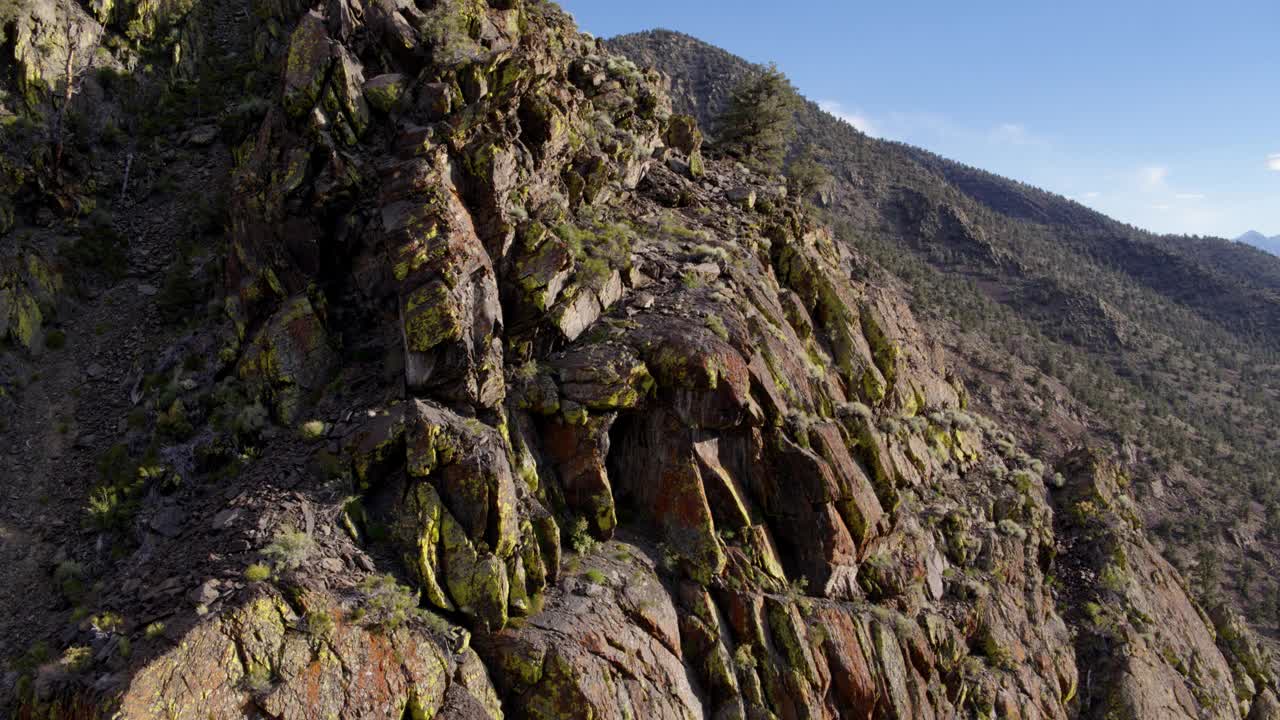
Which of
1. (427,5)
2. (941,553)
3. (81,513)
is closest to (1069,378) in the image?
(941,553)

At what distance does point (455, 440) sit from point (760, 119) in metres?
33.6

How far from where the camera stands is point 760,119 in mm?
40500

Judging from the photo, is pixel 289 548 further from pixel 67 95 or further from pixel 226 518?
pixel 67 95

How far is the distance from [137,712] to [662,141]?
29.1 meters

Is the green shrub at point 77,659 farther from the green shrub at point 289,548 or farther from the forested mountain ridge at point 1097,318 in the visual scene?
the forested mountain ridge at point 1097,318

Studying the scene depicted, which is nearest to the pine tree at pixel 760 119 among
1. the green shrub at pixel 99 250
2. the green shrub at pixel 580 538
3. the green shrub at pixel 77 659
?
the green shrub at pixel 580 538

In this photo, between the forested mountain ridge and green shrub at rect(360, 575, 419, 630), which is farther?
the forested mountain ridge

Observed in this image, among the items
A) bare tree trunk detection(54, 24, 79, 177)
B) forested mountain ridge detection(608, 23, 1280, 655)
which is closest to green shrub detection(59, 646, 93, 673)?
bare tree trunk detection(54, 24, 79, 177)

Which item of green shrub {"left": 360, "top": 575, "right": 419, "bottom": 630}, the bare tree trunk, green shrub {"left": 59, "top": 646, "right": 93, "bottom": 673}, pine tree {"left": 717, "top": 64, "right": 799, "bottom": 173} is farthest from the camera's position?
pine tree {"left": 717, "top": 64, "right": 799, "bottom": 173}

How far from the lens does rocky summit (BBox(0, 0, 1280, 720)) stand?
12.3 meters

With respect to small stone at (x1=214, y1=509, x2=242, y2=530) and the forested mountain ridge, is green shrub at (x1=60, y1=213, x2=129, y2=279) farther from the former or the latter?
the forested mountain ridge

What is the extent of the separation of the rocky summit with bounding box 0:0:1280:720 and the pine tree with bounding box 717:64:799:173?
570 inches

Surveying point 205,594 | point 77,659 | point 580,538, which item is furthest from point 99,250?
point 580,538

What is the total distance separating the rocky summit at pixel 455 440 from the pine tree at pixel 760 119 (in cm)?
1448
